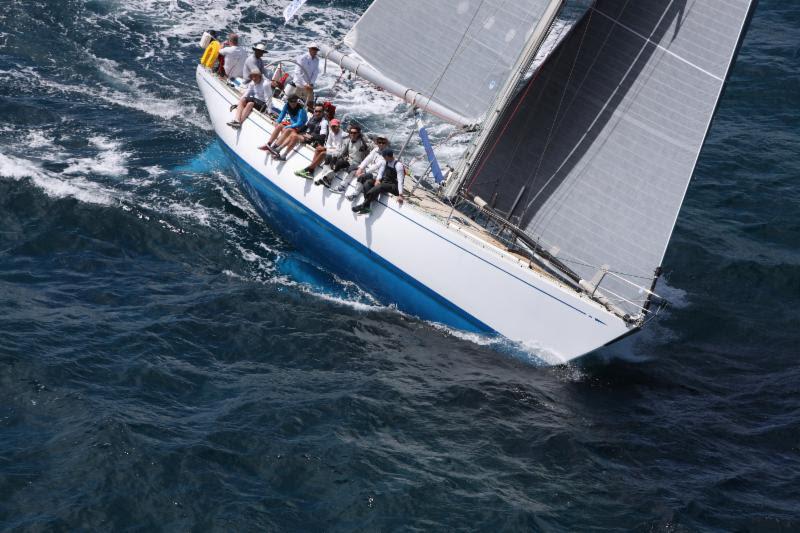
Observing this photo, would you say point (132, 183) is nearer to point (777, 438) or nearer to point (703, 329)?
point (703, 329)

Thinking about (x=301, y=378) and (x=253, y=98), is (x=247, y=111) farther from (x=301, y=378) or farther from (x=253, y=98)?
(x=301, y=378)

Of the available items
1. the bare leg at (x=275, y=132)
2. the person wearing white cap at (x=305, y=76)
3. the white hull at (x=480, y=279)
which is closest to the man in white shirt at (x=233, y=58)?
the person wearing white cap at (x=305, y=76)

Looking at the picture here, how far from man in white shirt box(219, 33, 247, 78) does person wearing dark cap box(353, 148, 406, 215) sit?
6.26 metres

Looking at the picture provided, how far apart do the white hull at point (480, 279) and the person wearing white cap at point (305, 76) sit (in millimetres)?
2636

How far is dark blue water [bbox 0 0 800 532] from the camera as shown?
43.7 ft

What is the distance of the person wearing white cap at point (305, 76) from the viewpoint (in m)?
20.9

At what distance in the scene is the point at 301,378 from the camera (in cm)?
1600

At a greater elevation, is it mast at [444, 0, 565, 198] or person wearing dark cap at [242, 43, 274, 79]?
mast at [444, 0, 565, 198]

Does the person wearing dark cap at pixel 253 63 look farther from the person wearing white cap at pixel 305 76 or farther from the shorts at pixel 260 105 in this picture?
the person wearing white cap at pixel 305 76

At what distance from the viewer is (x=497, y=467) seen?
14484mm

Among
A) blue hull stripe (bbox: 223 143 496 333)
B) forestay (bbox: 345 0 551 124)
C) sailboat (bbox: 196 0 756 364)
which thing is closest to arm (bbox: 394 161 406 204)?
sailboat (bbox: 196 0 756 364)

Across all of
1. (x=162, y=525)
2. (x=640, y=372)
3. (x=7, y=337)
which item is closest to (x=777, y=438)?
(x=640, y=372)

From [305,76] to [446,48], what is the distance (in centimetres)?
404

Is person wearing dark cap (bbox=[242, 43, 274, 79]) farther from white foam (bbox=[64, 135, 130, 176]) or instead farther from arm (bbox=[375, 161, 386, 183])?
arm (bbox=[375, 161, 386, 183])
